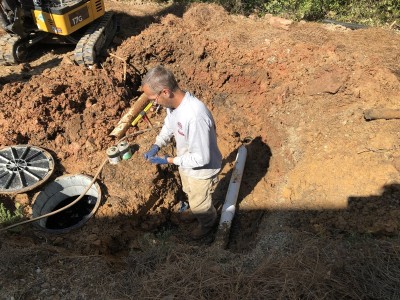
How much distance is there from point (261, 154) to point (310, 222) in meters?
1.89

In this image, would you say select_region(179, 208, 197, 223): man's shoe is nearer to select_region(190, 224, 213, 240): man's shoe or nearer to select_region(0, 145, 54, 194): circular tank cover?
select_region(190, 224, 213, 240): man's shoe

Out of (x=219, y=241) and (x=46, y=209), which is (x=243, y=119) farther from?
(x=46, y=209)

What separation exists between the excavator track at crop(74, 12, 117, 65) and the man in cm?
363

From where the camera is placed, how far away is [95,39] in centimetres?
694

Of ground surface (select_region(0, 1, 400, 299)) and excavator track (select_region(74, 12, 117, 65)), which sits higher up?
excavator track (select_region(74, 12, 117, 65))

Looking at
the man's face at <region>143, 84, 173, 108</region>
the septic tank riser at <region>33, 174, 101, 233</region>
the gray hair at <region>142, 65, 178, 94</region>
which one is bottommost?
the septic tank riser at <region>33, 174, 101, 233</region>

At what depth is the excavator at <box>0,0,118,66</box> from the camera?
6.62 metres

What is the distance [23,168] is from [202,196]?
106 inches

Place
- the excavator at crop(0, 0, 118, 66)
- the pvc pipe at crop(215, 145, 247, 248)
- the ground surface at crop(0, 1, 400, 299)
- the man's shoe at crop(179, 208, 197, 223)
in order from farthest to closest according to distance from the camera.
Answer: the excavator at crop(0, 0, 118, 66) < the man's shoe at crop(179, 208, 197, 223) < the pvc pipe at crop(215, 145, 247, 248) < the ground surface at crop(0, 1, 400, 299)

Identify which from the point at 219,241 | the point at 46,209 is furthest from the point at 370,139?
the point at 46,209

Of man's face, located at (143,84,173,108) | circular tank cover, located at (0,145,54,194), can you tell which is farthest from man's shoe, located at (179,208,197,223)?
man's face, located at (143,84,173,108)

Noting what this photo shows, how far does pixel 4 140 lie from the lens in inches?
200

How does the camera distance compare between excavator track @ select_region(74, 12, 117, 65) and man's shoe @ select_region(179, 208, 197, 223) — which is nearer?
man's shoe @ select_region(179, 208, 197, 223)

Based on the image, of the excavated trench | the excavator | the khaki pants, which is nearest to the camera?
the khaki pants
